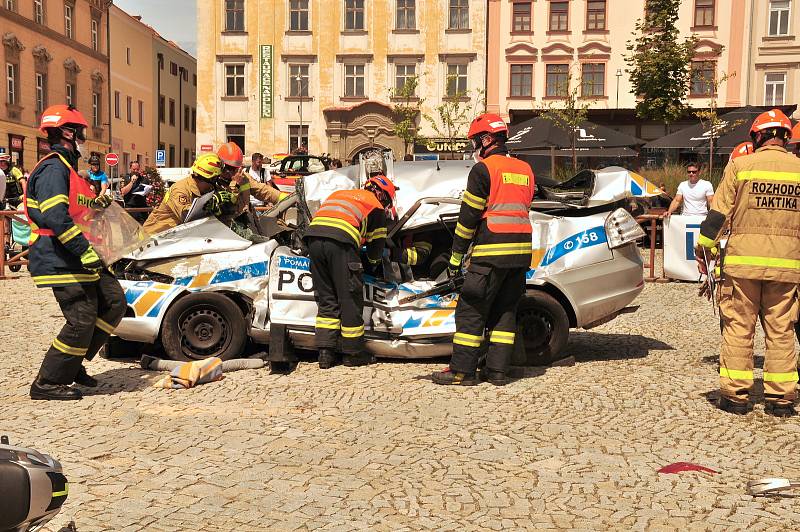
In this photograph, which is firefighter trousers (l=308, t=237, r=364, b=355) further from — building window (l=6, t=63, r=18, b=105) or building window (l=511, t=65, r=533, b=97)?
building window (l=6, t=63, r=18, b=105)

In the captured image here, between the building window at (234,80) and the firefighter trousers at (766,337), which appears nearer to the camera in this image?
the firefighter trousers at (766,337)

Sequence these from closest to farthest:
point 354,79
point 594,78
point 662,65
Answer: point 662,65 < point 594,78 < point 354,79

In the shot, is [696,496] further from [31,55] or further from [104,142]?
[104,142]

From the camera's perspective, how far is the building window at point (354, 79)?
147ft

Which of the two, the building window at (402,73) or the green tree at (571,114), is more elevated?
the building window at (402,73)

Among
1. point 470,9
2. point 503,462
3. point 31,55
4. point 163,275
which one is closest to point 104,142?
point 31,55

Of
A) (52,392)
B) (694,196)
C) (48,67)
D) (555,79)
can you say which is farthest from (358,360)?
(48,67)

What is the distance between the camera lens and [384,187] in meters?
8.03

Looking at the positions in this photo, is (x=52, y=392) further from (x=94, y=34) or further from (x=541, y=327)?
(x=94, y=34)

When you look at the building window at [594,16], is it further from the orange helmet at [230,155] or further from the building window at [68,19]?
the orange helmet at [230,155]

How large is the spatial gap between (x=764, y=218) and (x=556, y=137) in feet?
57.6

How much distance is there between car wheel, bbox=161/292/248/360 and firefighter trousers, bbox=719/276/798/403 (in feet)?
12.8

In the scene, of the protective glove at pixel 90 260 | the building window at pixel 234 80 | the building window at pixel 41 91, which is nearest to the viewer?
the protective glove at pixel 90 260

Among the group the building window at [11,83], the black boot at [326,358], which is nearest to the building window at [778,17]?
the building window at [11,83]
